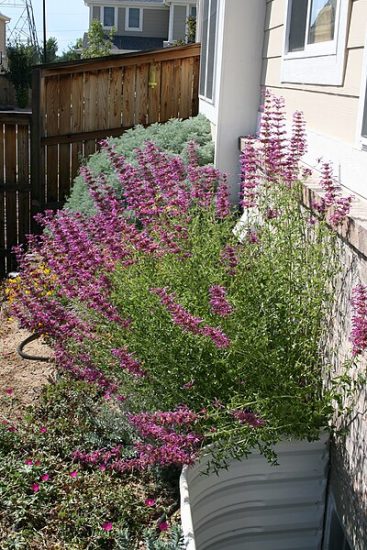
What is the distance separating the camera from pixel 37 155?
7934mm

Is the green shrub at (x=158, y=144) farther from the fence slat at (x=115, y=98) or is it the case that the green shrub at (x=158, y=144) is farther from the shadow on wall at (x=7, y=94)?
the shadow on wall at (x=7, y=94)

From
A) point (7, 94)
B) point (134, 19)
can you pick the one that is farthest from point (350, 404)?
point (134, 19)

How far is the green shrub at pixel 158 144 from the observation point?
6.57 metres

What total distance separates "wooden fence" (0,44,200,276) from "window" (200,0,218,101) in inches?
21.0

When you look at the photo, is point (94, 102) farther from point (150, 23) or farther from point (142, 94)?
point (150, 23)

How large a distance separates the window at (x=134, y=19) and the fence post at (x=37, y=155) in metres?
29.2

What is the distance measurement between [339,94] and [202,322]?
4.97ft

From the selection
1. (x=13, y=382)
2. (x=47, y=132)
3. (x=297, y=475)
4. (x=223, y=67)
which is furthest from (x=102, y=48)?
(x=297, y=475)

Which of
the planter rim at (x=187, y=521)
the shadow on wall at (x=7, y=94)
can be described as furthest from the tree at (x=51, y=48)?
the planter rim at (x=187, y=521)

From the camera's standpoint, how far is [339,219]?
9.36 ft

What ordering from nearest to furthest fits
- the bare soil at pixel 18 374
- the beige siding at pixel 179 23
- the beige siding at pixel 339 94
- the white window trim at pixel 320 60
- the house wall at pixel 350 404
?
the house wall at pixel 350 404, the beige siding at pixel 339 94, the white window trim at pixel 320 60, the bare soil at pixel 18 374, the beige siding at pixel 179 23

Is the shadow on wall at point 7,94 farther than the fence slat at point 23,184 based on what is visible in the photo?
Yes

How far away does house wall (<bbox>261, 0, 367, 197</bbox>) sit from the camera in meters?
3.27

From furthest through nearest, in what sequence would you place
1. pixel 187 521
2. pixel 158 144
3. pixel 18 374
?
pixel 158 144 → pixel 18 374 → pixel 187 521
